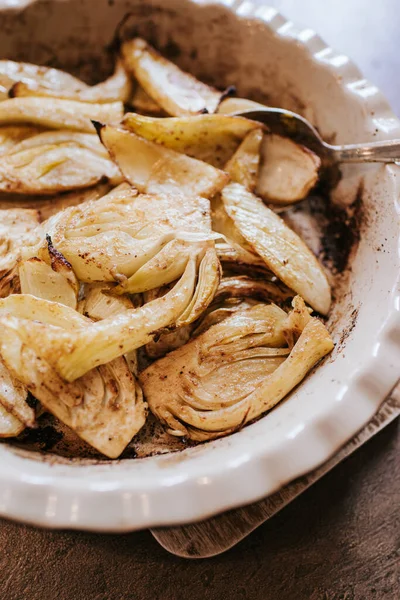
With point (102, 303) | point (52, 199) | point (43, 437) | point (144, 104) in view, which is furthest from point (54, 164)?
point (43, 437)

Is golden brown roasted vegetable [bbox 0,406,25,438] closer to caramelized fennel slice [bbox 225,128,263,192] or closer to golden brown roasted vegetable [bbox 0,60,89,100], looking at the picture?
caramelized fennel slice [bbox 225,128,263,192]

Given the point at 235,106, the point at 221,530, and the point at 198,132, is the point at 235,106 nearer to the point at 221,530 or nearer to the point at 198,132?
the point at 198,132

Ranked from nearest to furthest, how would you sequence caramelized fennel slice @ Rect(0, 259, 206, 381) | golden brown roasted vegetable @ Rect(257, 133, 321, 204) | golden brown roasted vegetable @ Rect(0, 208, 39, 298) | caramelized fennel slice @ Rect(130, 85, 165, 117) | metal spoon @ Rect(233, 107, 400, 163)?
caramelized fennel slice @ Rect(0, 259, 206, 381) → golden brown roasted vegetable @ Rect(0, 208, 39, 298) → metal spoon @ Rect(233, 107, 400, 163) → golden brown roasted vegetable @ Rect(257, 133, 321, 204) → caramelized fennel slice @ Rect(130, 85, 165, 117)

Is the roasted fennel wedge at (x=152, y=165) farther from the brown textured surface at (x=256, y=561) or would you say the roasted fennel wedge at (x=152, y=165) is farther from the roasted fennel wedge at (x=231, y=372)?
the brown textured surface at (x=256, y=561)

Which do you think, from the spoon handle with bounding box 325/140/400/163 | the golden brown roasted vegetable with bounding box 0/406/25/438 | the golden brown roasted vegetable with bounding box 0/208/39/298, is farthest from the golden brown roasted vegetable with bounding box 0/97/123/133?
the golden brown roasted vegetable with bounding box 0/406/25/438

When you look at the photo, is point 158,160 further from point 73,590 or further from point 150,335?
point 73,590
